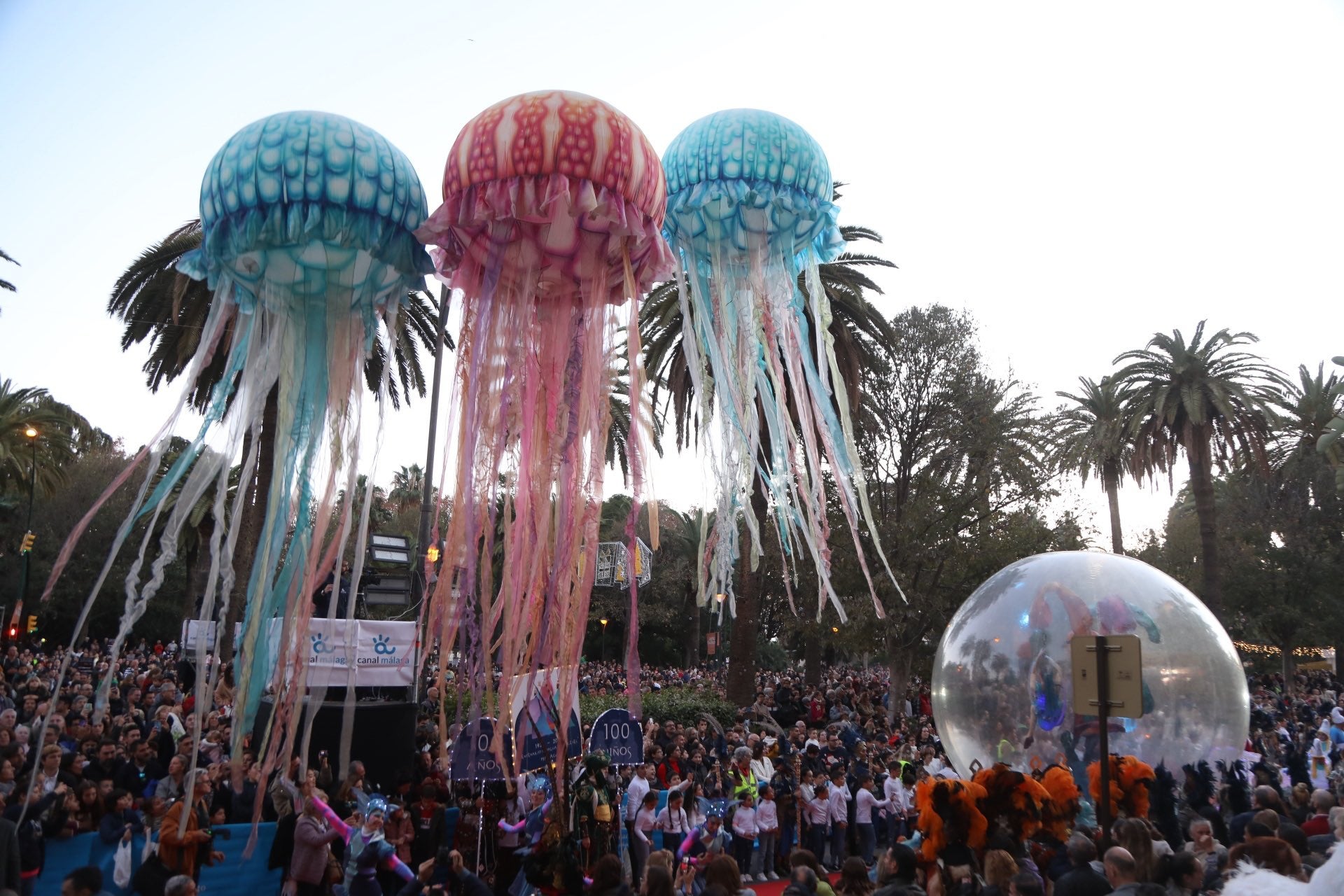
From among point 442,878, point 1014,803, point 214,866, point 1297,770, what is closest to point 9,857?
point 214,866

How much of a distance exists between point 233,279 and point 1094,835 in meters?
6.24

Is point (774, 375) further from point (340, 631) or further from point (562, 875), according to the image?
point (340, 631)

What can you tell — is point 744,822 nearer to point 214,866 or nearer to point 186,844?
point 214,866

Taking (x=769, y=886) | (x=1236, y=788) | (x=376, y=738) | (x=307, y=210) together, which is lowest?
(x=769, y=886)

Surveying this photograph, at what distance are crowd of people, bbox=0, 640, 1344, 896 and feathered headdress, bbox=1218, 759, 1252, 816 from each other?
0.07 ft

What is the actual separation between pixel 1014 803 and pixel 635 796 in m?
4.06

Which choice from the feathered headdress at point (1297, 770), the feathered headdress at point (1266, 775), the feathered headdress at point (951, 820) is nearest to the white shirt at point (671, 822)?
the feathered headdress at point (951, 820)

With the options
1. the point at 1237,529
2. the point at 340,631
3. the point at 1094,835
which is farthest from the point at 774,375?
the point at 1237,529

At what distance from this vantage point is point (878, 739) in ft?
49.0

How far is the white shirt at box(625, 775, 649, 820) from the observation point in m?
8.80

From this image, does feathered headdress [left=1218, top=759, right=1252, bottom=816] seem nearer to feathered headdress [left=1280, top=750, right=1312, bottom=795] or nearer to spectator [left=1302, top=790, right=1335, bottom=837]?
spectator [left=1302, top=790, right=1335, bottom=837]

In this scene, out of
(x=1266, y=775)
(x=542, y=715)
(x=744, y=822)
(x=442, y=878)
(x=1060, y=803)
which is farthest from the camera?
(x=744, y=822)

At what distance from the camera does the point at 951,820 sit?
5680mm

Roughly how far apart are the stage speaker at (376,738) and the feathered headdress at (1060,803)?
6.93 meters
